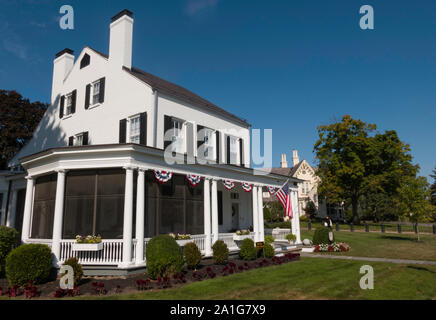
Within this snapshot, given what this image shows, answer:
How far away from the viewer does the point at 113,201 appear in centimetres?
1288

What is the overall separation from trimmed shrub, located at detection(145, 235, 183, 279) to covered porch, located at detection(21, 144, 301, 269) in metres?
1.05

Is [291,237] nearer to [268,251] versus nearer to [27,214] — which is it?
[268,251]

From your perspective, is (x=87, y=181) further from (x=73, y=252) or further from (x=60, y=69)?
(x=60, y=69)

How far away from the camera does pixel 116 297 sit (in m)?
8.85

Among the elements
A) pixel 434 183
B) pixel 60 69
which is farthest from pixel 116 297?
pixel 434 183

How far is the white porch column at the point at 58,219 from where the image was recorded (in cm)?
1190

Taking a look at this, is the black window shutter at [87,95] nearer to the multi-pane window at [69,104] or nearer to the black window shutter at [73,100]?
the black window shutter at [73,100]

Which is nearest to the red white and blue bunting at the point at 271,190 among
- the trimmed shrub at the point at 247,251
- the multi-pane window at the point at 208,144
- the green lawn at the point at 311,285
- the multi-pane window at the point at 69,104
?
the multi-pane window at the point at 208,144

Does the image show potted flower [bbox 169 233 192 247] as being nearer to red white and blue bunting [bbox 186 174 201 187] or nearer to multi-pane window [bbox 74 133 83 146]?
red white and blue bunting [bbox 186 174 201 187]

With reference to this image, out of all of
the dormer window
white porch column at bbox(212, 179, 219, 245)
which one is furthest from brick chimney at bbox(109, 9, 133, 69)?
white porch column at bbox(212, 179, 219, 245)

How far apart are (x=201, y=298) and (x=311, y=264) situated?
7825 millimetres

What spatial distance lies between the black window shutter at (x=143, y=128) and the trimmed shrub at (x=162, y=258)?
237 inches

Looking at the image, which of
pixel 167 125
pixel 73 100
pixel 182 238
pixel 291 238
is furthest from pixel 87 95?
pixel 291 238

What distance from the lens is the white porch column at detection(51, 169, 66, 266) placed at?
11.9 m
